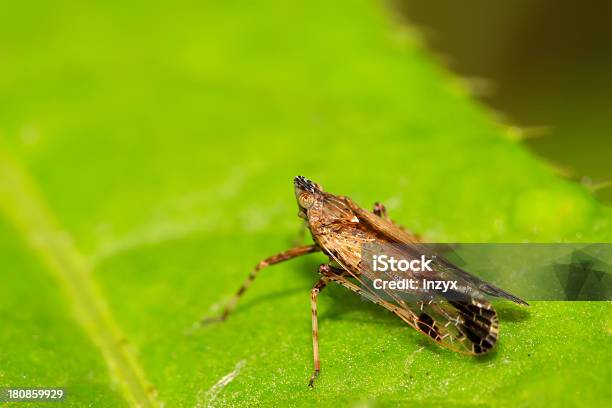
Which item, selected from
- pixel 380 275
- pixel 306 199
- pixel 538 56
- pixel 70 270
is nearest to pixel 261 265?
pixel 306 199

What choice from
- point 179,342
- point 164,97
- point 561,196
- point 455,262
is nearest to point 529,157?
point 561,196

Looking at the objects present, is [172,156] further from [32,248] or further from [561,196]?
[561,196]

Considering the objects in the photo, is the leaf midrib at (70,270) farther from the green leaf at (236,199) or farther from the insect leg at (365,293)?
the insect leg at (365,293)

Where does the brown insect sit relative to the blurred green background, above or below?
below

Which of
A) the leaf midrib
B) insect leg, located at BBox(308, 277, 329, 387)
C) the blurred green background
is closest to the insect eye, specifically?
insect leg, located at BBox(308, 277, 329, 387)

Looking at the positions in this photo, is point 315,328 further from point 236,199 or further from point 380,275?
point 236,199

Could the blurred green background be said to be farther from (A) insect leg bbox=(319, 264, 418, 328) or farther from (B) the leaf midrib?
(B) the leaf midrib

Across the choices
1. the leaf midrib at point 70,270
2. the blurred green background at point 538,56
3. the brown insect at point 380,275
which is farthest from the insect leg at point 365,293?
the blurred green background at point 538,56
